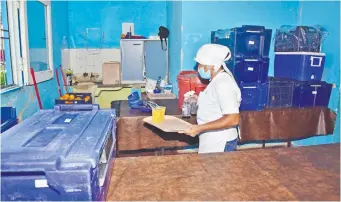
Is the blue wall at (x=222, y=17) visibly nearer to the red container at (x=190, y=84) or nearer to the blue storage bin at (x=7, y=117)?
the red container at (x=190, y=84)

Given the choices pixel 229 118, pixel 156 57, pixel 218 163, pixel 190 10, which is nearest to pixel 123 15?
pixel 156 57

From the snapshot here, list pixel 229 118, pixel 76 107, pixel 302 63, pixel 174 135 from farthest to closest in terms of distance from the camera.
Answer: pixel 302 63
pixel 174 135
pixel 229 118
pixel 76 107

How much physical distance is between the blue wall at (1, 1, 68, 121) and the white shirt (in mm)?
1647

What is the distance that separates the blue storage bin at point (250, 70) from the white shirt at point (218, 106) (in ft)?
3.39

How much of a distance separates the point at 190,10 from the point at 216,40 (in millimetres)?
564

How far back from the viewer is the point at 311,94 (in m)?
3.41

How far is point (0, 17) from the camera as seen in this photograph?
236 centimetres

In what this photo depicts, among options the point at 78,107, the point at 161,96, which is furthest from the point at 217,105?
the point at 161,96

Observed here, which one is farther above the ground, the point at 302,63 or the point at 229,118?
the point at 302,63

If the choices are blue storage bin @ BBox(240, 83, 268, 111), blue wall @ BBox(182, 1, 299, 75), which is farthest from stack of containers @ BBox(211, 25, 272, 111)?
blue wall @ BBox(182, 1, 299, 75)

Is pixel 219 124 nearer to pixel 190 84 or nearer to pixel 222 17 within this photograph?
pixel 190 84

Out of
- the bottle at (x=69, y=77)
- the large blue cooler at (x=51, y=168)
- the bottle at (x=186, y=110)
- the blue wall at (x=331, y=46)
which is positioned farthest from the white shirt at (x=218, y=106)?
the bottle at (x=69, y=77)

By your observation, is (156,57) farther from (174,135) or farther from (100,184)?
(100,184)

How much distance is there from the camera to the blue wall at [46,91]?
8.22ft
